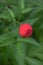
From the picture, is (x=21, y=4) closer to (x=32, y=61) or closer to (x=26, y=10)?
(x=26, y=10)

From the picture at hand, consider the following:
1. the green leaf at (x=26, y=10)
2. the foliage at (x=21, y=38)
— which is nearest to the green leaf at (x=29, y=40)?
the foliage at (x=21, y=38)

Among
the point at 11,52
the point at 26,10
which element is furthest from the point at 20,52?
the point at 26,10

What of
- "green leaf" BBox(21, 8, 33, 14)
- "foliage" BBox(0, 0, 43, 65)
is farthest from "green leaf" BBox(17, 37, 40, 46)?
"green leaf" BBox(21, 8, 33, 14)

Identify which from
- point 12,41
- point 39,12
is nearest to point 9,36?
point 12,41

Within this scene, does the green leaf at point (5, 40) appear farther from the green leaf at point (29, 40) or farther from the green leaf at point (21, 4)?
the green leaf at point (21, 4)

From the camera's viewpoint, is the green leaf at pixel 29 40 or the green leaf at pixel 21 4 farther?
the green leaf at pixel 21 4

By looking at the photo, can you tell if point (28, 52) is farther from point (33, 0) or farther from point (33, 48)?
point (33, 0)
